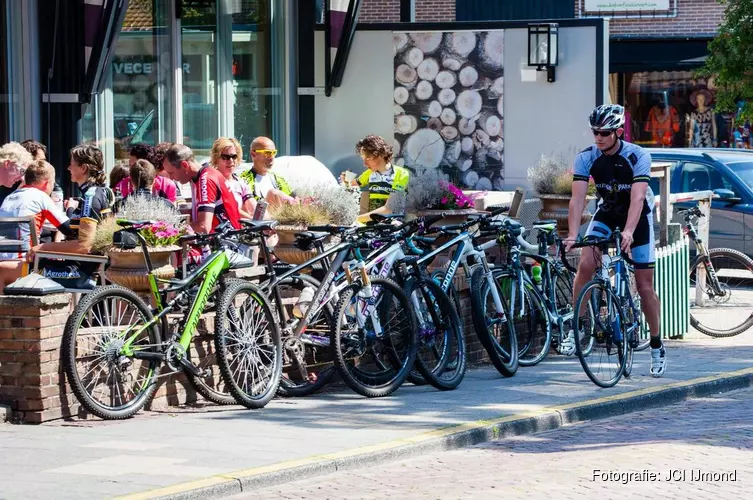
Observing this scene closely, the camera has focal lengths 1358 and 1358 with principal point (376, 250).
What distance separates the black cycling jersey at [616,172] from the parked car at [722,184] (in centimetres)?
708

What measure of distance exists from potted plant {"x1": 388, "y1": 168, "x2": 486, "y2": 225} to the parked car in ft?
21.3

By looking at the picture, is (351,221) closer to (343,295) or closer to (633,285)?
(343,295)

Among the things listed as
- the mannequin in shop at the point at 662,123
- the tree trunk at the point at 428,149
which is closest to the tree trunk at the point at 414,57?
the tree trunk at the point at 428,149

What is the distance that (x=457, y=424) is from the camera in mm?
8180

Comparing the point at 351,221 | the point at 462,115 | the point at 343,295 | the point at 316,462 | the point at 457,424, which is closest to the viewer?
the point at 316,462

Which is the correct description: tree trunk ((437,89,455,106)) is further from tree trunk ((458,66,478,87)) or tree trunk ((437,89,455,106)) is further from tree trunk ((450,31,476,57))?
tree trunk ((450,31,476,57))

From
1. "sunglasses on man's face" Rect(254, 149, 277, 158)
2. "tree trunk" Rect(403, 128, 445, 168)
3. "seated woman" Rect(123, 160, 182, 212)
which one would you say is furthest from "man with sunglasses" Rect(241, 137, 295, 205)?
"tree trunk" Rect(403, 128, 445, 168)

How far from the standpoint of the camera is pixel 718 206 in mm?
17438

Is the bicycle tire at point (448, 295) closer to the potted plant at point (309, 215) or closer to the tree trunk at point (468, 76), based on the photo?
the potted plant at point (309, 215)

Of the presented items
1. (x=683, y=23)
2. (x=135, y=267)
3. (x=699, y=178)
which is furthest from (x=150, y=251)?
(x=683, y=23)

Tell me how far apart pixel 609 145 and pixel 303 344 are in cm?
283

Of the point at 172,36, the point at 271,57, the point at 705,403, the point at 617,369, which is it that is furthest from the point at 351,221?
the point at 271,57

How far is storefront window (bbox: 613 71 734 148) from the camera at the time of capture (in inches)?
1227

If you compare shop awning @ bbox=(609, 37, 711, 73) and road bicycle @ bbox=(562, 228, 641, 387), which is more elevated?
shop awning @ bbox=(609, 37, 711, 73)
